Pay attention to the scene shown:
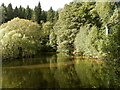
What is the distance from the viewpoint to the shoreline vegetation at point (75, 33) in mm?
11973

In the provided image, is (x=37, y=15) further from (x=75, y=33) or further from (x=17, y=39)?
(x=17, y=39)

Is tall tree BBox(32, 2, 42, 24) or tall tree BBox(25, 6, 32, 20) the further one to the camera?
tall tree BBox(25, 6, 32, 20)

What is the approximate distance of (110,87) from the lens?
16.5 feet

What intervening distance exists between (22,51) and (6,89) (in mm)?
11414

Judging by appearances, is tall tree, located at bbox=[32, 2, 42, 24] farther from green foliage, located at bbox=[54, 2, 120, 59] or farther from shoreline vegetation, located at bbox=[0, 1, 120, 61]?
green foliage, located at bbox=[54, 2, 120, 59]

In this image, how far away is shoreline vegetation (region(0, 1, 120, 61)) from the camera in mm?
11973

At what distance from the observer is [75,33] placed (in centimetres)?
2075

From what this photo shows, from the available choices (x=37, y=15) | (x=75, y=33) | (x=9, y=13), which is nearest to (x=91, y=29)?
(x=75, y=33)

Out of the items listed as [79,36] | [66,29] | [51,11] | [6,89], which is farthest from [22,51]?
[51,11]

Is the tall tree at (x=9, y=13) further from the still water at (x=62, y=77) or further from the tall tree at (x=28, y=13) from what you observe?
the still water at (x=62, y=77)

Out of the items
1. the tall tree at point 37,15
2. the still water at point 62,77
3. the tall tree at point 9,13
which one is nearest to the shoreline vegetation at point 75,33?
the tall tree at point 9,13

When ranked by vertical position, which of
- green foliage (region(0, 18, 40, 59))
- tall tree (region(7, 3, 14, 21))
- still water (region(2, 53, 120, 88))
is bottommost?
still water (region(2, 53, 120, 88))

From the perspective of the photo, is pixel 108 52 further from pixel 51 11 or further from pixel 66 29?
pixel 51 11

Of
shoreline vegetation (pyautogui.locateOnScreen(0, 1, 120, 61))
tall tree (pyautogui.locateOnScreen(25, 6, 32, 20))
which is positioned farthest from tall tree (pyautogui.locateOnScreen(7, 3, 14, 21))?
tall tree (pyautogui.locateOnScreen(25, 6, 32, 20))
